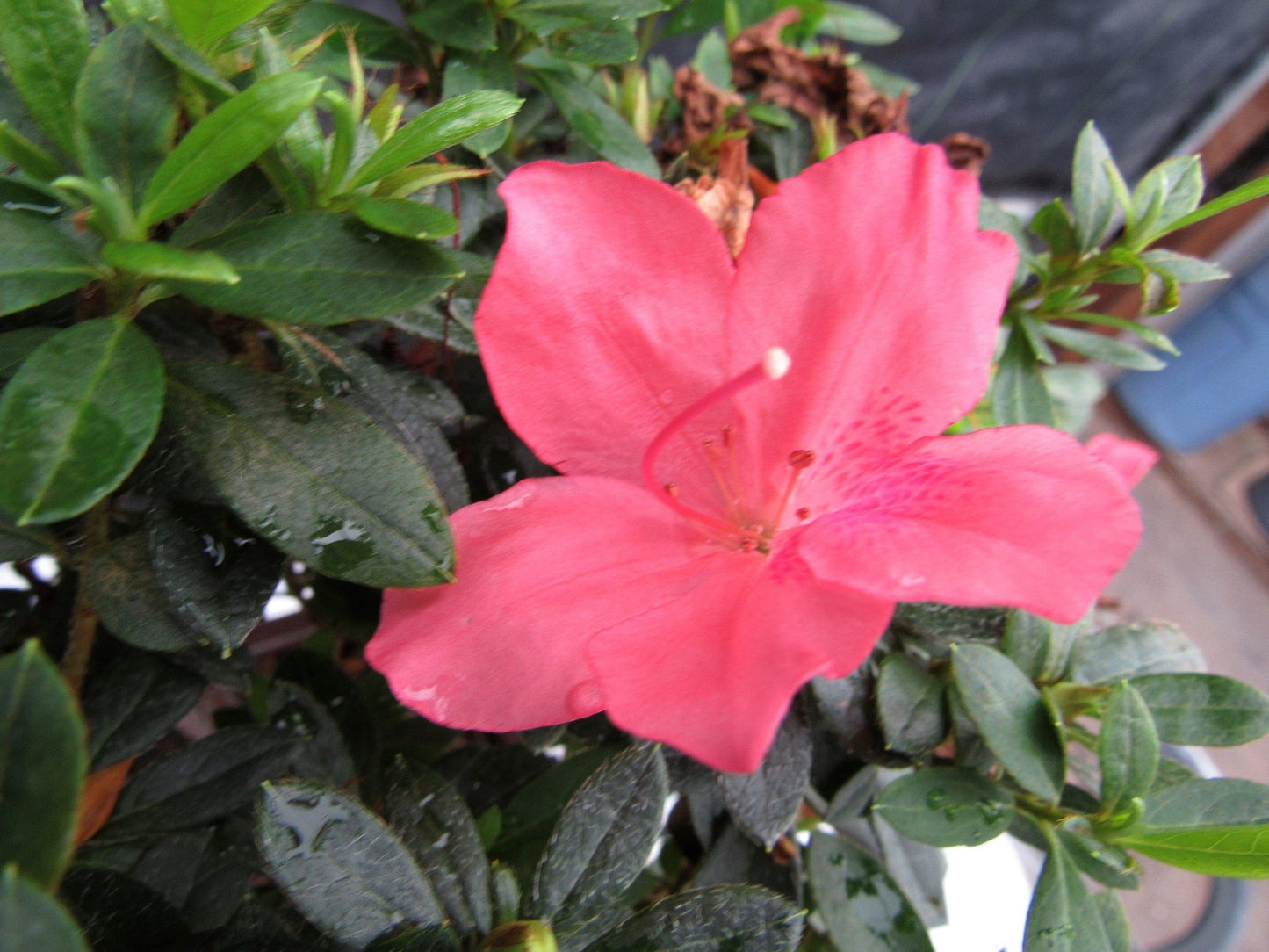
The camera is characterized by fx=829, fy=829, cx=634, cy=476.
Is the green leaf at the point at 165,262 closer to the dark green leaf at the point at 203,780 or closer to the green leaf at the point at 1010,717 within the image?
the dark green leaf at the point at 203,780

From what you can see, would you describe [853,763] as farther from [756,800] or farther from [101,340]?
[101,340]

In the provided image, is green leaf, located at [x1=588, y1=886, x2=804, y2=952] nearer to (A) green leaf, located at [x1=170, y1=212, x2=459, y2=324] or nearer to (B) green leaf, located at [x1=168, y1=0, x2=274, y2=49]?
(A) green leaf, located at [x1=170, y1=212, x2=459, y2=324]

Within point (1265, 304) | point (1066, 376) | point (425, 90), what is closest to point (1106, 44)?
point (1265, 304)

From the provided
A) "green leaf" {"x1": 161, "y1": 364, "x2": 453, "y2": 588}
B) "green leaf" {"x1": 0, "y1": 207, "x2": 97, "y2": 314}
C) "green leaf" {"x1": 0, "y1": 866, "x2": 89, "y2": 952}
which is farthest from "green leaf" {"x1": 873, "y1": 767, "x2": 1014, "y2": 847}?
"green leaf" {"x1": 0, "y1": 207, "x2": 97, "y2": 314}

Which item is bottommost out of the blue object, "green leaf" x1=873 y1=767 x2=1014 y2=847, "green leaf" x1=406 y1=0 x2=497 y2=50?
the blue object

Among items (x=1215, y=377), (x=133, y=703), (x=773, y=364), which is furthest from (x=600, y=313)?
(x=1215, y=377)

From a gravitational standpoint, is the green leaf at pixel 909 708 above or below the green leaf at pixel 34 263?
below

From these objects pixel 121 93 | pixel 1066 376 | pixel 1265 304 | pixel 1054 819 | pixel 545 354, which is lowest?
pixel 1265 304

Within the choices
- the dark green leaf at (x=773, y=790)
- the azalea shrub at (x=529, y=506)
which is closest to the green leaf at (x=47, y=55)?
the azalea shrub at (x=529, y=506)
